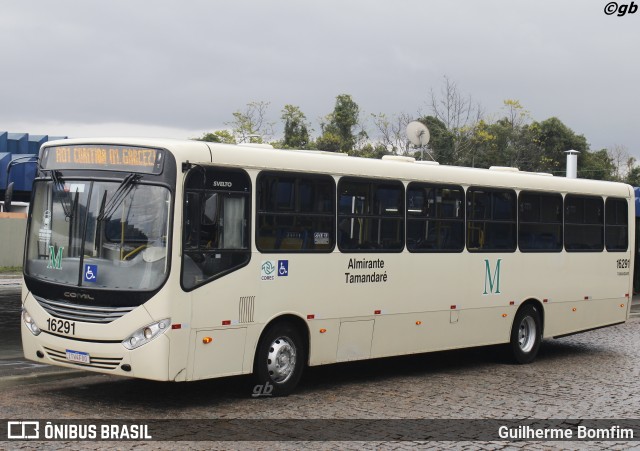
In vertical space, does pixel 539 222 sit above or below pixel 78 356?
above

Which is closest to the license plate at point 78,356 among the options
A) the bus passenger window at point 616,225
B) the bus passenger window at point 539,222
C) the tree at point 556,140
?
the bus passenger window at point 539,222

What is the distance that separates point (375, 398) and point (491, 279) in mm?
3975

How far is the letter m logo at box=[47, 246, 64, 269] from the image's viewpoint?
34.4ft

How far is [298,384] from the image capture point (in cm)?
1248

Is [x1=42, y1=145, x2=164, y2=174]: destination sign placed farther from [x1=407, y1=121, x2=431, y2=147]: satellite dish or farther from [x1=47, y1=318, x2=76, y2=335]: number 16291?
[x1=407, y1=121, x2=431, y2=147]: satellite dish

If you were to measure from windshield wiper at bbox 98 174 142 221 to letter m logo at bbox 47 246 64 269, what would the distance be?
0.71 metres

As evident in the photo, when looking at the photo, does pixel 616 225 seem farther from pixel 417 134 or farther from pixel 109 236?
pixel 109 236

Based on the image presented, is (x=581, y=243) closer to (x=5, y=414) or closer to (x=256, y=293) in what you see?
(x=256, y=293)

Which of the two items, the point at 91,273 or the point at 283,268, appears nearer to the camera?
the point at 91,273

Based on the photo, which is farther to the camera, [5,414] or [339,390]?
[339,390]

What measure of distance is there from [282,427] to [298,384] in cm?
293

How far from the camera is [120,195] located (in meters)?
10.2

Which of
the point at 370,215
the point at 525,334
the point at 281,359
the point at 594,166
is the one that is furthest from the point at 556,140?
the point at 281,359

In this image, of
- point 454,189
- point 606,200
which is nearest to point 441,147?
point 606,200
